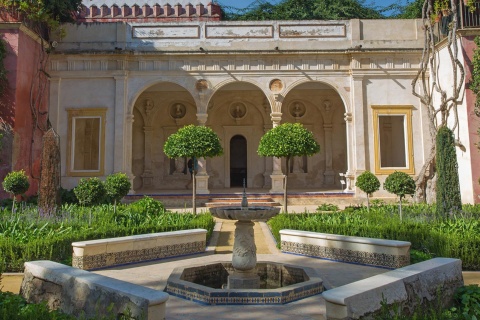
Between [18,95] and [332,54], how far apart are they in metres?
11.5

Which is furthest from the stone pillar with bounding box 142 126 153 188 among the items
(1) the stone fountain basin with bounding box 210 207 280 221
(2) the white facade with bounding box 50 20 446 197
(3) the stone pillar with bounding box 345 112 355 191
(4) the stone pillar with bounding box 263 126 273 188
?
(1) the stone fountain basin with bounding box 210 207 280 221

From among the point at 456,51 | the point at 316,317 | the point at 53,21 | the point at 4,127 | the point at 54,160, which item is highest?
the point at 53,21

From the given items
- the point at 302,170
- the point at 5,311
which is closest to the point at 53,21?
the point at 302,170

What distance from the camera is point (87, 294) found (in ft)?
11.8

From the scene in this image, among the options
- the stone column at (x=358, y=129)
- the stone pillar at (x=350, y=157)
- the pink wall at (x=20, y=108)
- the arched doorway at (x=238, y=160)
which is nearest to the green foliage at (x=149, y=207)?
the pink wall at (x=20, y=108)

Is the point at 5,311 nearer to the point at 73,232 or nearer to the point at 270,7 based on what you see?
the point at 73,232

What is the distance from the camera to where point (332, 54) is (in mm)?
15500

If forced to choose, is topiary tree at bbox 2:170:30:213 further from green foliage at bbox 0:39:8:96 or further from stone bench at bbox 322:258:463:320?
stone bench at bbox 322:258:463:320

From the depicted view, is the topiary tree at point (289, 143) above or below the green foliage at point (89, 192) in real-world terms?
above

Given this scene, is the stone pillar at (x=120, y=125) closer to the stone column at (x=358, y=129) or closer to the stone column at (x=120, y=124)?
the stone column at (x=120, y=124)

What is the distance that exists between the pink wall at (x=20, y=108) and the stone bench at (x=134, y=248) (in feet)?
27.6

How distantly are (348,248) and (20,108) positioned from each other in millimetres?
11780

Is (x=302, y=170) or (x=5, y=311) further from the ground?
(x=302, y=170)

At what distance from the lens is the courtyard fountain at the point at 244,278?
4324 millimetres
